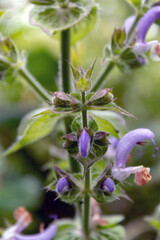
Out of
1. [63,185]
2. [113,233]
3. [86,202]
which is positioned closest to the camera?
[63,185]

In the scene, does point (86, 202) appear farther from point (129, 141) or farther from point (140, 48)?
point (140, 48)

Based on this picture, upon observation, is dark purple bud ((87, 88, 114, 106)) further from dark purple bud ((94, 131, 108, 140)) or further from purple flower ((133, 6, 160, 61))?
purple flower ((133, 6, 160, 61))

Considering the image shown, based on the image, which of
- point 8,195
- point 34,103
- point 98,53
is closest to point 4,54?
point 8,195

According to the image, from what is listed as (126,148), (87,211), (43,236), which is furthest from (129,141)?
(43,236)

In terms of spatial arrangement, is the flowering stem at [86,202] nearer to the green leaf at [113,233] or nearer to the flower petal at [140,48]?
the green leaf at [113,233]

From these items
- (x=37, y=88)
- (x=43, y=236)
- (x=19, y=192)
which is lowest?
(x=19, y=192)

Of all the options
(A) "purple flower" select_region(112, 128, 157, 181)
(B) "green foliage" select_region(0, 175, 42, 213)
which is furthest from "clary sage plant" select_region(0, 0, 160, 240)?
(B) "green foliage" select_region(0, 175, 42, 213)

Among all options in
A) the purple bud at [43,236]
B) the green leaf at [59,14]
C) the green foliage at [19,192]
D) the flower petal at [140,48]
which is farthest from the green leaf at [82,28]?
the green foliage at [19,192]
